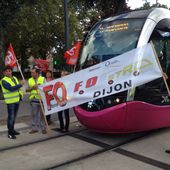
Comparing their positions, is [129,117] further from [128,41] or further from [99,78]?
[128,41]

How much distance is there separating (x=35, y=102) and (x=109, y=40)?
253 centimetres

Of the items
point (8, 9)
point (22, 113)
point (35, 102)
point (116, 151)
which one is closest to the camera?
point (116, 151)

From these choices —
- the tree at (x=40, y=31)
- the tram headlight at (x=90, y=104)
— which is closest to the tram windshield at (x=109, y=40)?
the tram headlight at (x=90, y=104)

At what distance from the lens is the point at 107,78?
675cm

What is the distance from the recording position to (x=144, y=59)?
649cm

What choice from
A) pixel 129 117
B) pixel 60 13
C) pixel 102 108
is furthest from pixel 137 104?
pixel 60 13

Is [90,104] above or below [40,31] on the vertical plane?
below

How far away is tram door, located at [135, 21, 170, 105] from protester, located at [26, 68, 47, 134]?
2.72 metres

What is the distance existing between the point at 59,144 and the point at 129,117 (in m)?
1.72

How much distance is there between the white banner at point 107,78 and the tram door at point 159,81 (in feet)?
1.67

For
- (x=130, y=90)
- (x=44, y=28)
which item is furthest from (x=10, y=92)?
(x=44, y=28)

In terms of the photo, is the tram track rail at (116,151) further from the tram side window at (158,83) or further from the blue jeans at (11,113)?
the blue jeans at (11,113)

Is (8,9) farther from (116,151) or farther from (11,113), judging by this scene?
(116,151)

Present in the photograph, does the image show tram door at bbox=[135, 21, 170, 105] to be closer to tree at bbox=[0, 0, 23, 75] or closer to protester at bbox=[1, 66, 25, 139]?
protester at bbox=[1, 66, 25, 139]
